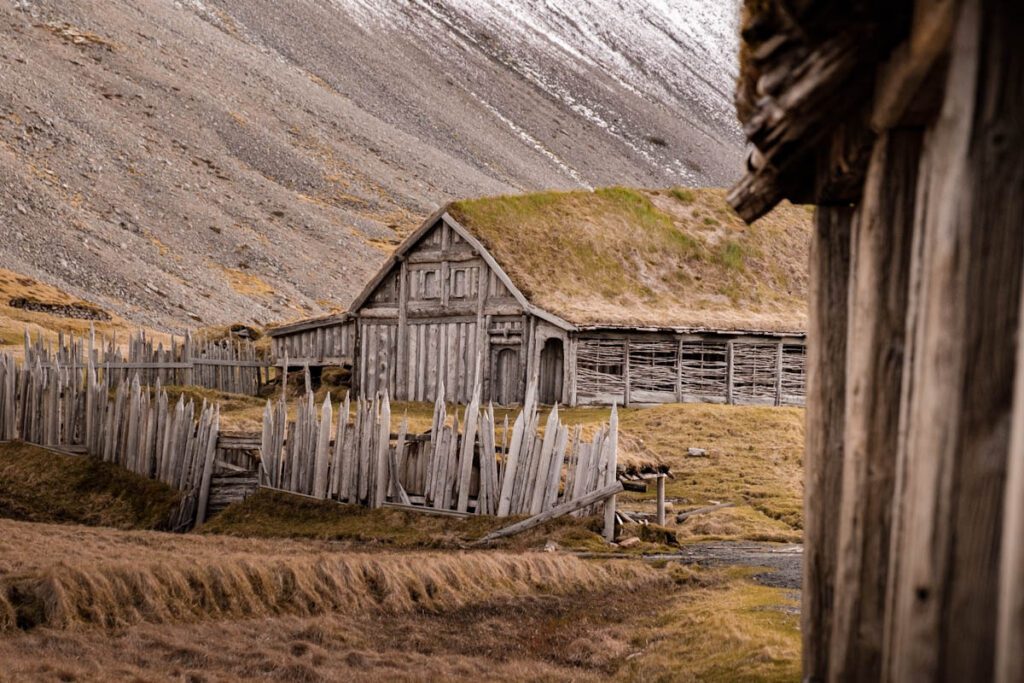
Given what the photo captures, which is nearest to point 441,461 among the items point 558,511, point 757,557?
point 558,511

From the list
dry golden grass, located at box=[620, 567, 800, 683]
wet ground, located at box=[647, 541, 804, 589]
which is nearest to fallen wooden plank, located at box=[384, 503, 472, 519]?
wet ground, located at box=[647, 541, 804, 589]

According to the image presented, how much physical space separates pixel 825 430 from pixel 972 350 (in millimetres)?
2120

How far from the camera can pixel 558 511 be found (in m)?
15.1

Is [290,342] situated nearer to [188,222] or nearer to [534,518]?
[534,518]

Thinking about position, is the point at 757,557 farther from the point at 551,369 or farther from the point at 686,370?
the point at 686,370

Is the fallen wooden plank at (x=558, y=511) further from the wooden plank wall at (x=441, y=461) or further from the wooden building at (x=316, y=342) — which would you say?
the wooden building at (x=316, y=342)

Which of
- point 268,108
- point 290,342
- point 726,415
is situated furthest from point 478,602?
point 268,108

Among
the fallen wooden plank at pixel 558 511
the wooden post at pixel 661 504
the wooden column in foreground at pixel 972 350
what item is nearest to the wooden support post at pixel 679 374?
the wooden post at pixel 661 504

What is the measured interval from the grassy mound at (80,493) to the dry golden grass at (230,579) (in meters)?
4.91

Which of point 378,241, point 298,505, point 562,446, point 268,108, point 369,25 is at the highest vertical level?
point 369,25

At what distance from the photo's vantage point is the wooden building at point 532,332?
31172mm

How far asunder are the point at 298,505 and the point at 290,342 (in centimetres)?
1891

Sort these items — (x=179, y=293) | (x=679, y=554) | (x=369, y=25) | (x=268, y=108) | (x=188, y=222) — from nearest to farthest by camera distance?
(x=679, y=554), (x=179, y=293), (x=188, y=222), (x=268, y=108), (x=369, y=25)

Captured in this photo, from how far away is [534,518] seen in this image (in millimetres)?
15023
